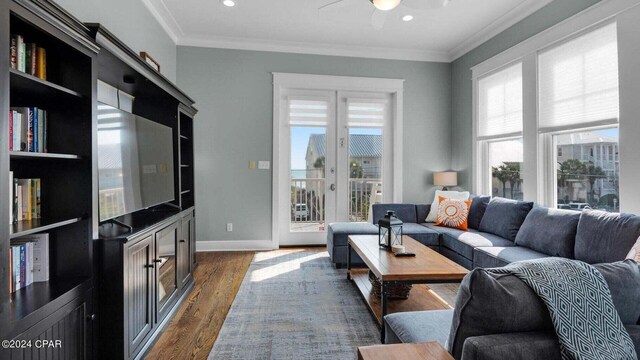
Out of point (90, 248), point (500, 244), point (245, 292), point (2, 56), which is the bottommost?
point (245, 292)

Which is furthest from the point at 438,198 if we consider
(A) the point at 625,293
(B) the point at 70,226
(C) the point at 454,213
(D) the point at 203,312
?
(B) the point at 70,226

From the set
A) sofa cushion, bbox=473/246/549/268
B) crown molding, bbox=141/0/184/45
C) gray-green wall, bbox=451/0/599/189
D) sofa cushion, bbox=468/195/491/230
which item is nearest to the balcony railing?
gray-green wall, bbox=451/0/599/189

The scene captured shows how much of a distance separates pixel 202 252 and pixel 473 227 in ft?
11.6

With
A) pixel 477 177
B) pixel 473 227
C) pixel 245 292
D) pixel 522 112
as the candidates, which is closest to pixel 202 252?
pixel 245 292

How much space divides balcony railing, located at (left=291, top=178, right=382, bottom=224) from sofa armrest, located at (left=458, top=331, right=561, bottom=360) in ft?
13.1

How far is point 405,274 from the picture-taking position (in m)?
2.16

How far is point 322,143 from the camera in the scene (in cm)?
480

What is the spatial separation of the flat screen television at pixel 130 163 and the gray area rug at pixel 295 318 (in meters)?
1.10

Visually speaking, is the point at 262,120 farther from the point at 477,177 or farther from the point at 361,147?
the point at 477,177

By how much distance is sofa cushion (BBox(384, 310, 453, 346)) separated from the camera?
1334 mm

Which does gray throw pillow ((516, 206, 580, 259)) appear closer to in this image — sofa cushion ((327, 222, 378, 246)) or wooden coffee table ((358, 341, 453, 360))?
sofa cushion ((327, 222, 378, 246))

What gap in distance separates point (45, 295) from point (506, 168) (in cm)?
449

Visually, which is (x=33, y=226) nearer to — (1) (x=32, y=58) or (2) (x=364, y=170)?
(1) (x=32, y=58)

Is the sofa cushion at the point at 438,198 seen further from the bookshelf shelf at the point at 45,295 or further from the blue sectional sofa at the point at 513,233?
the bookshelf shelf at the point at 45,295
